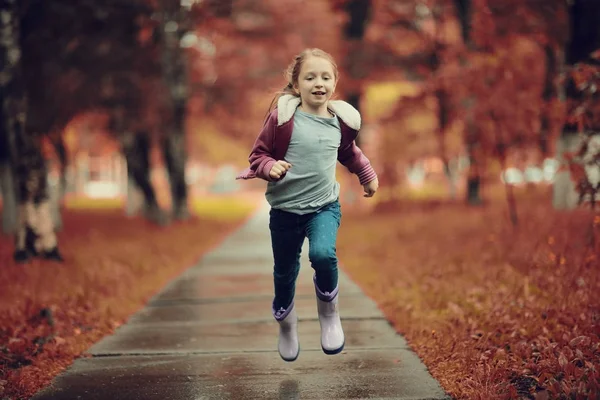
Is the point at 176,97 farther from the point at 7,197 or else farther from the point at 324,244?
the point at 324,244

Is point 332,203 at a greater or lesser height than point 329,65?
lesser

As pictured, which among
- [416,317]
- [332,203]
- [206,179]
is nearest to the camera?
[332,203]

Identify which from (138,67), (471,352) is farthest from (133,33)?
(471,352)

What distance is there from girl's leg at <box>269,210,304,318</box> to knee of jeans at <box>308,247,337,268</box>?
0.66 feet

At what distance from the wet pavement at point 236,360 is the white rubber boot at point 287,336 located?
0.12 meters

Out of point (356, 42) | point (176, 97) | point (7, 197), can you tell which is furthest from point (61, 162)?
point (356, 42)

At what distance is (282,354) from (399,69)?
16.5 meters

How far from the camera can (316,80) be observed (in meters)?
4.06

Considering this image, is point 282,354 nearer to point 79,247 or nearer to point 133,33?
point 79,247

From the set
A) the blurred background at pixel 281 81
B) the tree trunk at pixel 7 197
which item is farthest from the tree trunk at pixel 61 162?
the tree trunk at pixel 7 197

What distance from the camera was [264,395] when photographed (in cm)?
394

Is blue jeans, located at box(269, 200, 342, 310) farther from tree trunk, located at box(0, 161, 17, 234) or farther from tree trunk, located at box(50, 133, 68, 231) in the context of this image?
tree trunk, located at box(50, 133, 68, 231)

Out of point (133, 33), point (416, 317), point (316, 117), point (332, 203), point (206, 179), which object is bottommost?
point (206, 179)

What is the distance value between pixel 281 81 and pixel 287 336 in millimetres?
22188
